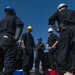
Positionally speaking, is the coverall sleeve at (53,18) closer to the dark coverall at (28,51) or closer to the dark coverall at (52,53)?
the dark coverall at (28,51)

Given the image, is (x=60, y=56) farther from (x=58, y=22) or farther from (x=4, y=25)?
(x=4, y=25)

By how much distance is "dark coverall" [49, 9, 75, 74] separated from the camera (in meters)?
5.82

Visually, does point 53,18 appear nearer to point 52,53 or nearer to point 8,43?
point 8,43

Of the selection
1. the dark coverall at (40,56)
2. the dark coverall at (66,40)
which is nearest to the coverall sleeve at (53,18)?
the dark coverall at (66,40)

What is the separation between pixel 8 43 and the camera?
649cm

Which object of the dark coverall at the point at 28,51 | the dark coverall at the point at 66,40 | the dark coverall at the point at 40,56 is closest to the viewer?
the dark coverall at the point at 66,40

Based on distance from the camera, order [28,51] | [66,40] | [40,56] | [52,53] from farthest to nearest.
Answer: [40,56]
[52,53]
[28,51]
[66,40]

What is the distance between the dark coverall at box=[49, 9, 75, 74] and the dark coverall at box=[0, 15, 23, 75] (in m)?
1.11

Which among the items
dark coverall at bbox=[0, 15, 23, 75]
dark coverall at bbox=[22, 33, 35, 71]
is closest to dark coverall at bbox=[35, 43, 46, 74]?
dark coverall at bbox=[22, 33, 35, 71]

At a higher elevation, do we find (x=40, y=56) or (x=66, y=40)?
(x=66, y=40)

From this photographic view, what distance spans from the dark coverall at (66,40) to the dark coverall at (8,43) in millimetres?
1111

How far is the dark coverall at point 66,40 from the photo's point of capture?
5820 mm

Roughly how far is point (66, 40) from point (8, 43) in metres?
1.45

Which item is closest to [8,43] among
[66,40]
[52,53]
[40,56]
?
[66,40]
